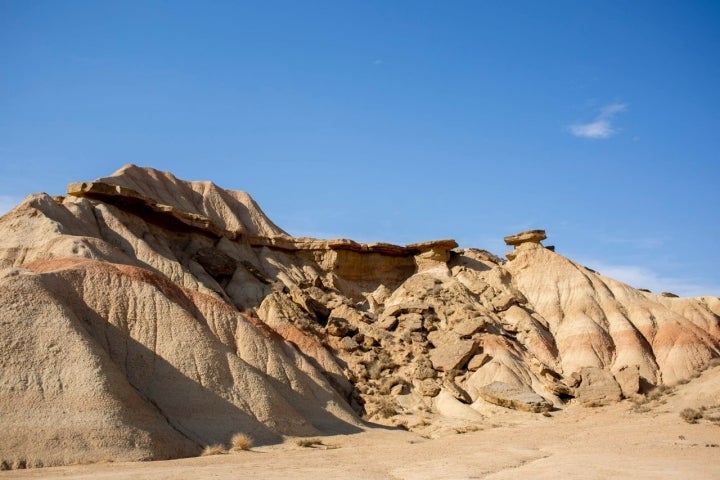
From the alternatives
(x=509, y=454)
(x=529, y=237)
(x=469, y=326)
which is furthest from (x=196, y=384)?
(x=529, y=237)

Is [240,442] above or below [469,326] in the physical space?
below

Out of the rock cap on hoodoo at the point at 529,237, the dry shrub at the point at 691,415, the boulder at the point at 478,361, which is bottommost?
the dry shrub at the point at 691,415

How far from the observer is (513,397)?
117ft

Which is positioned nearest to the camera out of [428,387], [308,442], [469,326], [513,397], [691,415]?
[308,442]

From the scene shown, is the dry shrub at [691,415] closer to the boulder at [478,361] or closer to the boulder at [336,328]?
the boulder at [478,361]

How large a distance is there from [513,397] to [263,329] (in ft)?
43.2

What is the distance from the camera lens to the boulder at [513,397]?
115 feet

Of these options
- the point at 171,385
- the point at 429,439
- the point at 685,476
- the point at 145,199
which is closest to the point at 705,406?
the point at 429,439

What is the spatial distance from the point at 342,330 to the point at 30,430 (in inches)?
892

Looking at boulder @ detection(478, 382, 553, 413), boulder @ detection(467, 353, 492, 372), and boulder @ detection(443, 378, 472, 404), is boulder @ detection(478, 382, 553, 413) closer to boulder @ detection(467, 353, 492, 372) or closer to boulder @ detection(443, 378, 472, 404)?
boulder @ detection(443, 378, 472, 404)

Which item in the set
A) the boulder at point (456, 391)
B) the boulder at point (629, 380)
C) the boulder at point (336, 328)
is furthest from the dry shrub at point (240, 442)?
the boulder at point (629, 380)

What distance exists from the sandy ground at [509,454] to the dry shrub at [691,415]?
12.7 inches

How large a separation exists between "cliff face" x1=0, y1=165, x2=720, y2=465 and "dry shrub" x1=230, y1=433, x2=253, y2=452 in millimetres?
850

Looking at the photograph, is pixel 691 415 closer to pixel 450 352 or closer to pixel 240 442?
pixel 450 352
